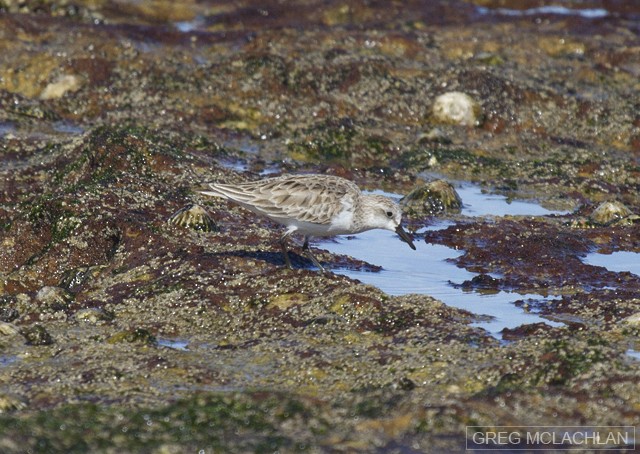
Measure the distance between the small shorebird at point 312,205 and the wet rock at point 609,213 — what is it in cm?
239

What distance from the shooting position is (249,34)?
15.5m

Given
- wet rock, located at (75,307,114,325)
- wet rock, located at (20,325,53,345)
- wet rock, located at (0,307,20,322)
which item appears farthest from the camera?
wet rock, located at (0,307,20,322)

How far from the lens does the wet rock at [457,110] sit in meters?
13.0

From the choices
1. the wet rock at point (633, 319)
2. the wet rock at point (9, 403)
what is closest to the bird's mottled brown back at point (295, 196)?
the wet rock at point (633, 319)

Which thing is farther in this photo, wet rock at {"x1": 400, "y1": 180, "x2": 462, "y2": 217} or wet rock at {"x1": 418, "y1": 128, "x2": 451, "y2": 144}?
wet rock at {"x1": 418, "y1": 128, "x2": 451, "y2": 144}

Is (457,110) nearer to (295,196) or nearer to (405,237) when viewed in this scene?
(405,237)

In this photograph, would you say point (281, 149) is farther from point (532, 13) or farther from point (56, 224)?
point (532, 13)

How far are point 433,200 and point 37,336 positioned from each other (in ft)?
15.4

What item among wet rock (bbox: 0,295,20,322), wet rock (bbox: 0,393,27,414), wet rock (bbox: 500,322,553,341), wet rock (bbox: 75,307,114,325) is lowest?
wet rock (bbox: 0,295,20,322)

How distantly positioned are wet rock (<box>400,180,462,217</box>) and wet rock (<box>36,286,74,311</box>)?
12.5ft

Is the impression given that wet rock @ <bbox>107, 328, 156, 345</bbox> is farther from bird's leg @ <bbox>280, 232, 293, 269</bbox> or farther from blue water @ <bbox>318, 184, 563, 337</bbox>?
blue water @ <bbox>318, 184, 563, 337</bbox>

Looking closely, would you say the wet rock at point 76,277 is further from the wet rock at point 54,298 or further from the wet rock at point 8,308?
the wet rock at point 8,308

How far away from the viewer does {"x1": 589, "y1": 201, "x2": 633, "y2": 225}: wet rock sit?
9805 mm

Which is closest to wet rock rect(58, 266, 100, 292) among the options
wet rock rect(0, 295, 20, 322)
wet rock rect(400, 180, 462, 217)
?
wet rock rect(0, 295, 20, 322)
